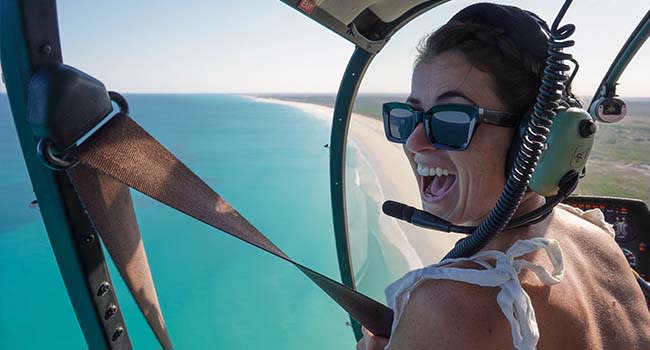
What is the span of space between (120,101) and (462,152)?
71cm

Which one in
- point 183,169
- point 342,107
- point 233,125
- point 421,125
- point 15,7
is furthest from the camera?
point 233,125

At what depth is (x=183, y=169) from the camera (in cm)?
60

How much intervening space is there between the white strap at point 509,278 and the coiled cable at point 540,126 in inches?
2.6

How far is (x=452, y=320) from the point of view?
61 centimetres

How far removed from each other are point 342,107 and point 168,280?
6550 millimetres

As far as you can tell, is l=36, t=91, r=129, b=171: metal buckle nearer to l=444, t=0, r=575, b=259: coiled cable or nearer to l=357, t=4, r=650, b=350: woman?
l=357, t=4, r=650, b=350: woman

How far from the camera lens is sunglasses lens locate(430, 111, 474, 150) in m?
0.84

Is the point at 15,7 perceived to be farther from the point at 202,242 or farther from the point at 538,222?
the point at 202,242

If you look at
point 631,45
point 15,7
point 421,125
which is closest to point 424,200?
point 421,125

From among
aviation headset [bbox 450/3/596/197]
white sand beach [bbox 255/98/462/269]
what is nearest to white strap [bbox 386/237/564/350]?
aviation headset [bbox 450/3/596/197]

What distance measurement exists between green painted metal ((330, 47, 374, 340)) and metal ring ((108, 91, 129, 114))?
117 cm

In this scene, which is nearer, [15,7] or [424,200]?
[15,7]

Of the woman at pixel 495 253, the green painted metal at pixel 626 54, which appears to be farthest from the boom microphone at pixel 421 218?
the green painted metal at pixel 626 54

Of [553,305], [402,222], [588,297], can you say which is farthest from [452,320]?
[402,222]
